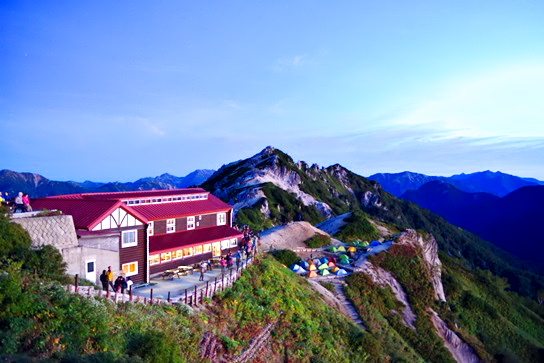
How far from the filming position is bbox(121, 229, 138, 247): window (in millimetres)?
27859

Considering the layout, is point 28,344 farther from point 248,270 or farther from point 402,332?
point 402,332

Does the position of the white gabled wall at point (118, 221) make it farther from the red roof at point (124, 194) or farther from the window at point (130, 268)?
the red roof at point (124, 194)

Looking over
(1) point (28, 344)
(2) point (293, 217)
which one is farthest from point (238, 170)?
(1) point (28, 344)

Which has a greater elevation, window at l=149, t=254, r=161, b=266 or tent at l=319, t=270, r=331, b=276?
window at l=149, t=254, r=161, b=266

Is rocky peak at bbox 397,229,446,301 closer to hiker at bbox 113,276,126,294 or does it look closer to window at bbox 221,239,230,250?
window at bbox 221,239,230,250

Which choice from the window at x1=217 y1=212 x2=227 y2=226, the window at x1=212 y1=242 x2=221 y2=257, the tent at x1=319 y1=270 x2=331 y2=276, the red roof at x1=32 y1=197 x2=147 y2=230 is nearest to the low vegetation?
the tent at x1=319 y1=270 x2=331 y2=276

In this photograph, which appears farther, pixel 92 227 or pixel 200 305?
pixel 92 227

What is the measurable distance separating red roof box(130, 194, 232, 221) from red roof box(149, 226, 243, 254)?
1.72 m

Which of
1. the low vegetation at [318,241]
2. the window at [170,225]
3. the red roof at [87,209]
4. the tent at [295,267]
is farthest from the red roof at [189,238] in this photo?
the low vegetation at [318,241]

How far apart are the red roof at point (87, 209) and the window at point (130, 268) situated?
3144 mm

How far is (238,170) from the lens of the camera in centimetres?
15712

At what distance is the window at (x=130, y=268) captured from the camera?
2758 centimetres

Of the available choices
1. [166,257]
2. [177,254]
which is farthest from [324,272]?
[166,257]

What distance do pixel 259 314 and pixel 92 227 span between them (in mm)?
12111
